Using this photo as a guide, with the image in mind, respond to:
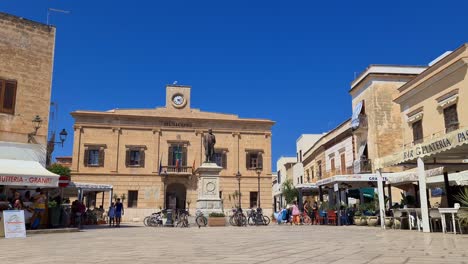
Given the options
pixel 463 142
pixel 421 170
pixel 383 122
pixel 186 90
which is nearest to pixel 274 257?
pixel 463 142

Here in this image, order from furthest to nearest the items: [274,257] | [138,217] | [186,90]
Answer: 1. [186,90]
2. [138,217]
3. [274,257]

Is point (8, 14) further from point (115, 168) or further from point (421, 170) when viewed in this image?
point (115, 168)

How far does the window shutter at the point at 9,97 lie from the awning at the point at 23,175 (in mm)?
2060

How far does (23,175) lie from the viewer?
44.6 ft

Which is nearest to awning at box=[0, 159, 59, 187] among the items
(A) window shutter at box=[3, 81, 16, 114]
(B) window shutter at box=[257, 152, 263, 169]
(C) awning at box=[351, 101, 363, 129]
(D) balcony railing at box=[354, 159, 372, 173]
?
(A) window shutter at box=[3, 81, 16, 114]

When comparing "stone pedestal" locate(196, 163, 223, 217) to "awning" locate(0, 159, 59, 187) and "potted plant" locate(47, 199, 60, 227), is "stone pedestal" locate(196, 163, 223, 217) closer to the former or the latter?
"potted plant" locate(47, 199, 60, 227)

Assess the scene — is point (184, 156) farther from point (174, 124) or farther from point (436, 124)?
point (436, 124)

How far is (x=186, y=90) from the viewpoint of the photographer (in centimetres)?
4106

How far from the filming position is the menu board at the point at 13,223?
12.4 m

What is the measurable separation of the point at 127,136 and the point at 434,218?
3044cm

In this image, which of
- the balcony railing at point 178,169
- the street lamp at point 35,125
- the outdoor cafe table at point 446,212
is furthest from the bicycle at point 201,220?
the balcony railing at point 178,169

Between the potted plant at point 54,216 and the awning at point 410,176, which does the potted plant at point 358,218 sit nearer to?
the awning at point 410,176

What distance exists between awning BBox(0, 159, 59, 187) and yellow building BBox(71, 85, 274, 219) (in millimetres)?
21828

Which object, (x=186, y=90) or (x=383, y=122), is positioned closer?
(x=383, y=122)
